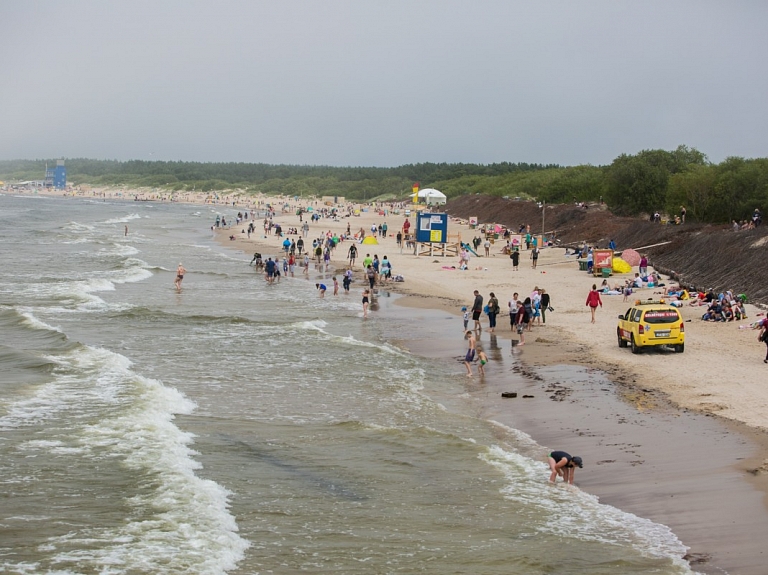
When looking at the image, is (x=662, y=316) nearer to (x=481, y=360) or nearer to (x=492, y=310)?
(x=481, y=360)

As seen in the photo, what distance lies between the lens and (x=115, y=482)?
527 inches

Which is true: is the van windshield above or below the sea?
above

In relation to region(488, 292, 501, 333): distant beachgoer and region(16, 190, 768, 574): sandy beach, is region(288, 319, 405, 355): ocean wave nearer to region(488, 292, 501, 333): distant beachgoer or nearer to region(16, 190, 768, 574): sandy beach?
region(16, 190, 768, 574): sandy beach

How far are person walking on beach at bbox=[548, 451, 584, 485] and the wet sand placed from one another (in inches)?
9.4

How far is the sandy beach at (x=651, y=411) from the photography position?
12195mm

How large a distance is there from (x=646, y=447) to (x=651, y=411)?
8.15ft

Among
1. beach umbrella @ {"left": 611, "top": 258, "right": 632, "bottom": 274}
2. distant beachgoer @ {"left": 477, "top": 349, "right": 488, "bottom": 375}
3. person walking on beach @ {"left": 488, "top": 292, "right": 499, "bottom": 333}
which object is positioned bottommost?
distant beachgoer @ {"left": 477, "top": 349, "right": 488, "bottom": 375}

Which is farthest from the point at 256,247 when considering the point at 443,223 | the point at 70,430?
the point at 70,430

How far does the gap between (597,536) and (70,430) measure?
9419 millimetres

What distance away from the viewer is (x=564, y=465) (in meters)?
13.6

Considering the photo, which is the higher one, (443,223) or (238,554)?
(443,223)

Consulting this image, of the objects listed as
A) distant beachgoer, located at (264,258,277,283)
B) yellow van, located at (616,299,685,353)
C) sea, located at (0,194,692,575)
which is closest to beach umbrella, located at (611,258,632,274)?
distant beachgoer, located at (264,258,277,283)

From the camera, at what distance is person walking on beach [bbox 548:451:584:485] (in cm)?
1355

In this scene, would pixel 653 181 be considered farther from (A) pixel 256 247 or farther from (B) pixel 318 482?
(B) pixel 318 482
